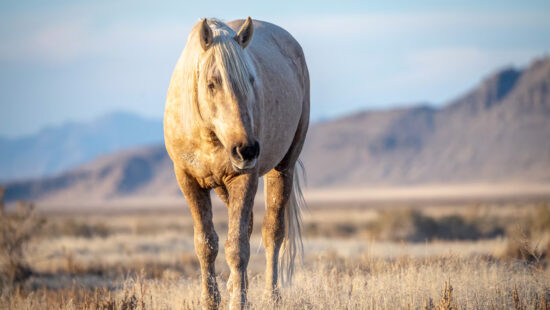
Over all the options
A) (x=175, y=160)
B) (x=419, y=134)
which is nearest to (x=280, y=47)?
(x=175, y=160)

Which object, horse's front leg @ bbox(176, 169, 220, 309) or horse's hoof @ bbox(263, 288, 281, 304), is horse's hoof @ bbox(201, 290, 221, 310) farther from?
horse's hoof @ bbox(263, 288, 281, 304)

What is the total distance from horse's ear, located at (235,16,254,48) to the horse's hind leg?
2.04 metres

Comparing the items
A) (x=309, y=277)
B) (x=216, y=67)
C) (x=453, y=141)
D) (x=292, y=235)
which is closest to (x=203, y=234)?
(x=216, y=67)

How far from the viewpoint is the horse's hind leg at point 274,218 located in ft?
22.9

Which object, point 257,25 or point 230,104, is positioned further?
point 257,25

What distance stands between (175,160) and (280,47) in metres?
2.26

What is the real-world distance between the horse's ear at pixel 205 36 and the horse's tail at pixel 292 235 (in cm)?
306

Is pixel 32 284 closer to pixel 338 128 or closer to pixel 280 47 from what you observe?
pixel 280 47

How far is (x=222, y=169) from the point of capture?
18.6ft

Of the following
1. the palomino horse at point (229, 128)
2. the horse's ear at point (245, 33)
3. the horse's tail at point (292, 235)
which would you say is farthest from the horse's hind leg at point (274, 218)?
the horse's ear at point (245, 33)

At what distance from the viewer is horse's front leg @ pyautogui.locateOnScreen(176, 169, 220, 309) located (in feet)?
19.5

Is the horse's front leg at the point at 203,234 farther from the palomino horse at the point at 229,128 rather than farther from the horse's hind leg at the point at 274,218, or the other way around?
A: the horse's hind leg at the point at 274,218

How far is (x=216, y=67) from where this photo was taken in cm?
536

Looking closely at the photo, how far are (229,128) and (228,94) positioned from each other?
11.2 inches
